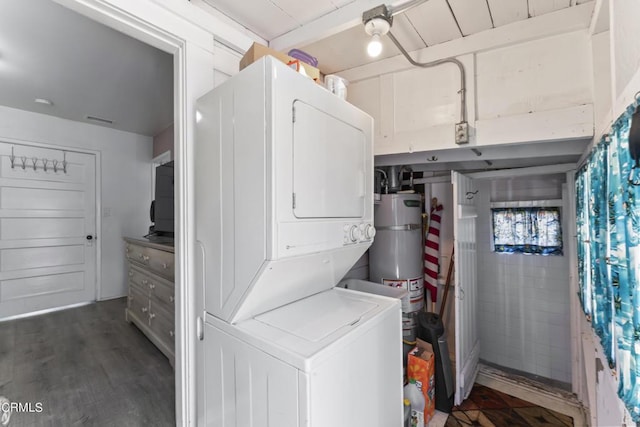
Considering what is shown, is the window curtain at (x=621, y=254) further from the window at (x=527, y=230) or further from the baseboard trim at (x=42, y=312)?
the baseboard trim at (x=42, y=312)

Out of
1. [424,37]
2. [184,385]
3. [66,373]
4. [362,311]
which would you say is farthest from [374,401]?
[66,373]

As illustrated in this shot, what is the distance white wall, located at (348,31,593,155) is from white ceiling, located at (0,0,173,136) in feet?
6.54

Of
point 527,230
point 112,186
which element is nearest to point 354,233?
point 527,230

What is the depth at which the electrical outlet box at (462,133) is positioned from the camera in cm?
179

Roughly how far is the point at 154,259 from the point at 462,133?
8.59ft

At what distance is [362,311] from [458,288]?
146 cm

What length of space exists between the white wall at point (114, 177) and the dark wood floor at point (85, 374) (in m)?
1.13

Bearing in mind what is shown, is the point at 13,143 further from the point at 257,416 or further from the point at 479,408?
the point at 479,408

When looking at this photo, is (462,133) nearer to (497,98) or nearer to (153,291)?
(497,98)

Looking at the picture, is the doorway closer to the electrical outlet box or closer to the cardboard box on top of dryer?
the cardboard box on top of dryer

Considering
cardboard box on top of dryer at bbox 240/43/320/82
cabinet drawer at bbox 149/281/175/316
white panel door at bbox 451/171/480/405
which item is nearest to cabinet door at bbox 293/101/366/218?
cardboard box on top of dryer at bbox 240/43/320/82

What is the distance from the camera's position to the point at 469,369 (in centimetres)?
264

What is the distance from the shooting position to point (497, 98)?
176cm

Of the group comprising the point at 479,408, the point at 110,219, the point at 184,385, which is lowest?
the point at 479,408
